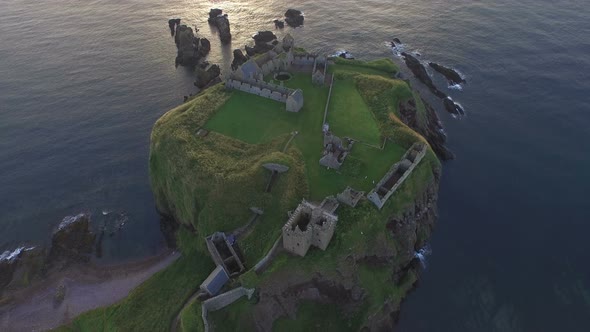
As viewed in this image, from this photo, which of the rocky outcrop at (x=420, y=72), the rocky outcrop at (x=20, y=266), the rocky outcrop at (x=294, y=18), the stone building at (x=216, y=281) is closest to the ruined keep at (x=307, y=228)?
the stone building at (x=216, y=281)

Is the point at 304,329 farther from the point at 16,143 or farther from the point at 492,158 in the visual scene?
the point at 16,143

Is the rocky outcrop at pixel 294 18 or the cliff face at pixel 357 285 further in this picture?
the rocky outcrop at pixel 294 18

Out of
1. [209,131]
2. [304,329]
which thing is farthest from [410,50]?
[304,329]

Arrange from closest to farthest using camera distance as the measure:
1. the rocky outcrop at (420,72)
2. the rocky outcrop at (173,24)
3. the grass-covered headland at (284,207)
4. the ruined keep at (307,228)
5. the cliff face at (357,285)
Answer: the ruined keep at (307,228), the cliff face at (357,285), the grass-covered headland at (284,207), the rocky outcrop at (420,72), the rocky outcrop at (173,24)

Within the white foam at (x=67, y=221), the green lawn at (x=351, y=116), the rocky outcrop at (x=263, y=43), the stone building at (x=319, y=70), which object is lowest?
the white foam at (x=67, y=221)

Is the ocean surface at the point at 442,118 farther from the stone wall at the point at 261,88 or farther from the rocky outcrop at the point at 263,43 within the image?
the stone wall at the point at 261,88

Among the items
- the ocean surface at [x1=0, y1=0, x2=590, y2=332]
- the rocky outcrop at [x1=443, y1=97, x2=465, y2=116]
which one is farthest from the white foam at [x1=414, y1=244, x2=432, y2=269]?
the rocky outcrop at [x1=443, y1=97, x2=465, y2=116]
